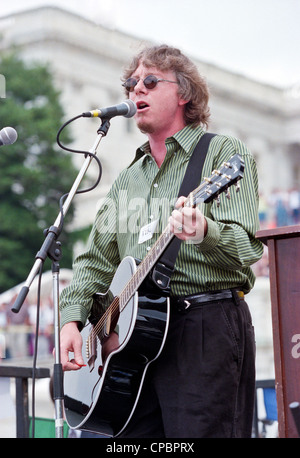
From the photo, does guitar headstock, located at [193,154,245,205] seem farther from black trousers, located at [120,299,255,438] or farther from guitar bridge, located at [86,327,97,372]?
guitar bridge, located at [86,327,97,372]

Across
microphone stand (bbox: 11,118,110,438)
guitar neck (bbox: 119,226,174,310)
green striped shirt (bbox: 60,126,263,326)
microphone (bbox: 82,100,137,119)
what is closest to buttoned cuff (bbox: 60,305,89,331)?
green striped shirt (bbox: 60,126,263,326)

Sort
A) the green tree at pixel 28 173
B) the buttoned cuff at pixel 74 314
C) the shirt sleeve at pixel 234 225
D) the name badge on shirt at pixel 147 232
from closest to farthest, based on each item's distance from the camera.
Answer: the shirt sleeve at pixel 234 225 → the name badge on shirt at pixel 147 232 → the buttoned cuff at pixel 74 314 → the green tree at pixel 28 173

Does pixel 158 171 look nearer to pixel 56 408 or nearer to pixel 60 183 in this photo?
pixel 56 408

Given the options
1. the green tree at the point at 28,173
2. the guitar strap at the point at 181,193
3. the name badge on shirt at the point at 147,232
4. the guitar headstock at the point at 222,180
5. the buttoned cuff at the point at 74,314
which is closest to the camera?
Result: the guitar headstock at the point at 222,180

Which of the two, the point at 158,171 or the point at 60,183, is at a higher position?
the point at 60,183

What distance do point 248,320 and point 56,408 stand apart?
0.94 m

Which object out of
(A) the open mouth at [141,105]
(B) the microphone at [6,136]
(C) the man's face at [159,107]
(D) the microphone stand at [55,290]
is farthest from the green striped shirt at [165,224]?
(B) the microphone at [6,136]

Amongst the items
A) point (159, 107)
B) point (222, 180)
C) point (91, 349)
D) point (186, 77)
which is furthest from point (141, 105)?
point (91, 349)

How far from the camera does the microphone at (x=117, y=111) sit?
13.8 feet

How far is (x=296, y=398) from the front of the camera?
11.2 feet

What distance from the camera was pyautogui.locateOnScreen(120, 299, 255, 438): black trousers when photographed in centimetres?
372

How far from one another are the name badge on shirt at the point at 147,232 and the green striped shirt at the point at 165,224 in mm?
15

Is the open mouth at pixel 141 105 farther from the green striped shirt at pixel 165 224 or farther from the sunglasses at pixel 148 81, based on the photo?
the green striped shirt at pixel 165 224
